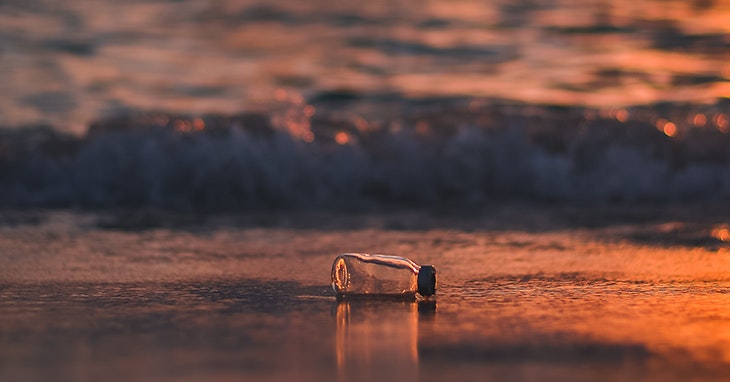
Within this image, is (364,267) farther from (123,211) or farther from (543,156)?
(543,156)

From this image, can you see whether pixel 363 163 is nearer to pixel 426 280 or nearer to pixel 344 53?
pixel 426 280

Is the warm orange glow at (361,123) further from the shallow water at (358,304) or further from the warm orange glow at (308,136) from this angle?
the shallow water at (358,304)

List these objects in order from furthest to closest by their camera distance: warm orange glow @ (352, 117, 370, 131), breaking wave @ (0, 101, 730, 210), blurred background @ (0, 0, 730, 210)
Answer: warm orange glow @ (352, 117, 370, 131), blurred background @ (0, 0, 730, 210), breaking wave @ (0, 101, 730, 210)

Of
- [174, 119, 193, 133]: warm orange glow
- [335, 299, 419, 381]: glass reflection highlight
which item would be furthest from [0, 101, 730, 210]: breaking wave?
[335, 299, 419, 381]: glass reflection highlight

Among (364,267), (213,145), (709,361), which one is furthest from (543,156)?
(709,361)

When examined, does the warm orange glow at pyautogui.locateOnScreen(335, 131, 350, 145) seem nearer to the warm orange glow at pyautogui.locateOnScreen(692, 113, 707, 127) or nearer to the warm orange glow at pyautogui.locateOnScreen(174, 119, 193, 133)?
the warm orange glow at pyautogui.locateOnScreen(174, 119, 193, 133)

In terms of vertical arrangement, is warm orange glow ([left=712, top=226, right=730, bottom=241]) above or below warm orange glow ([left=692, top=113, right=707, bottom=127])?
below

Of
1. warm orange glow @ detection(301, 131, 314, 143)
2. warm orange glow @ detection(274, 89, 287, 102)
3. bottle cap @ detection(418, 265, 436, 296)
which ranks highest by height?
warm orange glow @ detection(274, 89, 287, 102)

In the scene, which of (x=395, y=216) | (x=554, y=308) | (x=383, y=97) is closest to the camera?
(x=554, y=308)

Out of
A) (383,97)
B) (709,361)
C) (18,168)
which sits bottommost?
(709,361)
